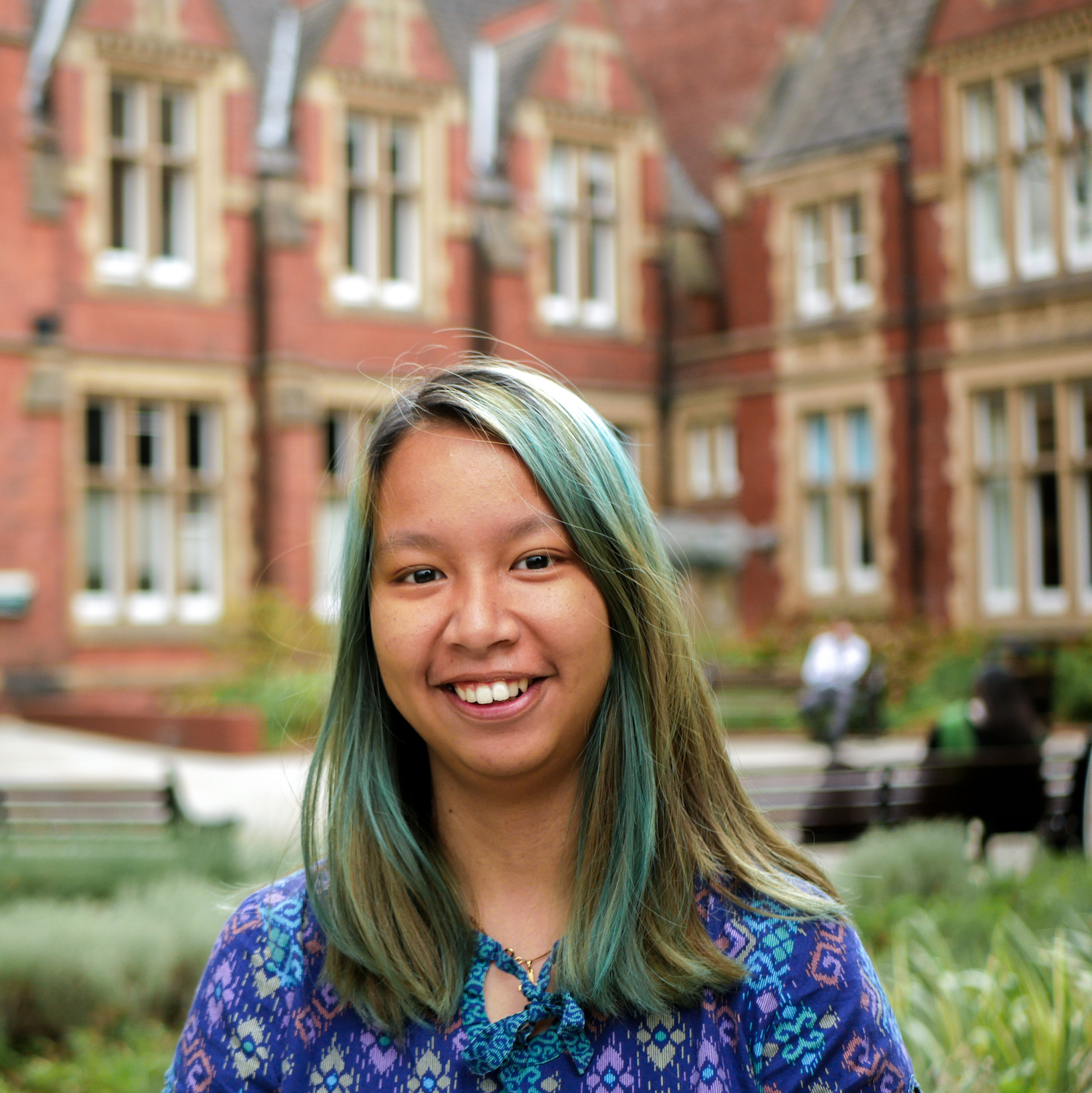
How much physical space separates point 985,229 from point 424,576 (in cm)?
1854

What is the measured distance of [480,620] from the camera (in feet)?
4.65

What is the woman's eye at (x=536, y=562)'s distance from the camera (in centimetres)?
146

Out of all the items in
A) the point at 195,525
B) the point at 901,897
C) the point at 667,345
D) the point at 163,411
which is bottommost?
the point at 901,897

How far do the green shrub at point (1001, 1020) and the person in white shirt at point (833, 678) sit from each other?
33.8 feet

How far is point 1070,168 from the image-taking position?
17.3 metres

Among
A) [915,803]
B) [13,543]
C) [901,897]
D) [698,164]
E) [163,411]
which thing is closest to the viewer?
[901,897]

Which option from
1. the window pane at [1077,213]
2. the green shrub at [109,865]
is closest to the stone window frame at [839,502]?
the window pane at [1077,213]

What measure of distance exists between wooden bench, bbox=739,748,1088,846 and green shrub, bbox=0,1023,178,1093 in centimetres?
304

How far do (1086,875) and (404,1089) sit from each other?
5184mm

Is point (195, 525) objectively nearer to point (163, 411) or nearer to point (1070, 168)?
point (163, 411)

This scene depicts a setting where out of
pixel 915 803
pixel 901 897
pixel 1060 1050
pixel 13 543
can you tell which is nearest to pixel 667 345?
pixel 13 543

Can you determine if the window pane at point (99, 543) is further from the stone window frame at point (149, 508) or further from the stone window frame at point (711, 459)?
the stone window frame at point (711, 459)

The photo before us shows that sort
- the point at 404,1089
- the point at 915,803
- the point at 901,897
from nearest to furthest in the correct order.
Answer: the point at 404,1089 < the point at 901,897 < the point at 915,803

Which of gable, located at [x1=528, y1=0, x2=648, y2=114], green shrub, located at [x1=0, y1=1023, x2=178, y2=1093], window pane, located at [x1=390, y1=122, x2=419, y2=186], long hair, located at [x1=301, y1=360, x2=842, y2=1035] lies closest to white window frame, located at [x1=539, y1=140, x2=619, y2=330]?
gable, located at [x1=528, y1=0, x2=648, y2=114]
